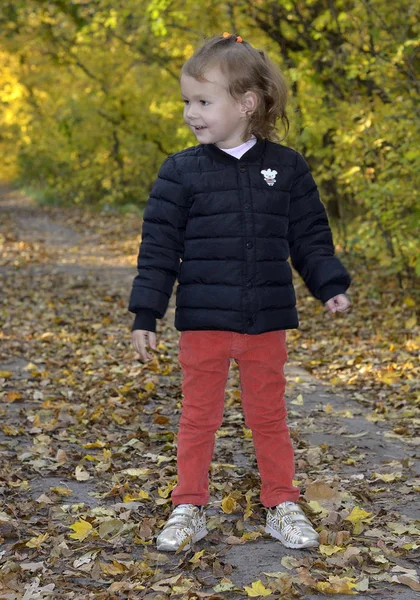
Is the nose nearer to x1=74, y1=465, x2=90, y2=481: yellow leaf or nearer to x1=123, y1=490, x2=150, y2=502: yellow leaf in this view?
x1=123, y1=490, x2=150, y2=502: yellow leaf

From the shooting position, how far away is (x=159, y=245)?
340 centimetres

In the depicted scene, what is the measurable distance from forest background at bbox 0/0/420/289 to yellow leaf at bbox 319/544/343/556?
4476 mm

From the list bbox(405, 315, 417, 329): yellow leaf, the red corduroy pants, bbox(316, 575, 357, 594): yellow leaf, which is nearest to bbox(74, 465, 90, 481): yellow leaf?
the red corduroy pants

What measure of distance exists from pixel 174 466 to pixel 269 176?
197 centimetres

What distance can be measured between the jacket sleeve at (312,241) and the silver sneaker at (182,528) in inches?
42.6

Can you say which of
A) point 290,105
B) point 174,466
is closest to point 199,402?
point 174,466

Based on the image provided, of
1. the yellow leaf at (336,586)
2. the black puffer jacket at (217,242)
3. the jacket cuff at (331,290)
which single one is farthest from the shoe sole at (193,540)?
the jacket cuff at (331,290)

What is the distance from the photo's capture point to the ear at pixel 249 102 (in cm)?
335

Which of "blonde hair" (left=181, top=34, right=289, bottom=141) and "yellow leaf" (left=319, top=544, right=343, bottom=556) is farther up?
"blonde hair" (left=181, top=34, right=289, bottom=141)

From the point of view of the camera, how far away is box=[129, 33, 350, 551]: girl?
3.35m

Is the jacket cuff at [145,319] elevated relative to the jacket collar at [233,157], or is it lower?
lower

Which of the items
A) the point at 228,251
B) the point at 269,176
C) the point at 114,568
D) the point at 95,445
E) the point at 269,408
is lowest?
the point at 114,568

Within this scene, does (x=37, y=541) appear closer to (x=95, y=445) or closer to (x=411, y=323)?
(x=95, y=445)

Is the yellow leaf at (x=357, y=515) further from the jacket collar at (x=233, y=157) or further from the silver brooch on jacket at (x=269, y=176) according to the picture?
the jacket collar at (x=233, y=157)
